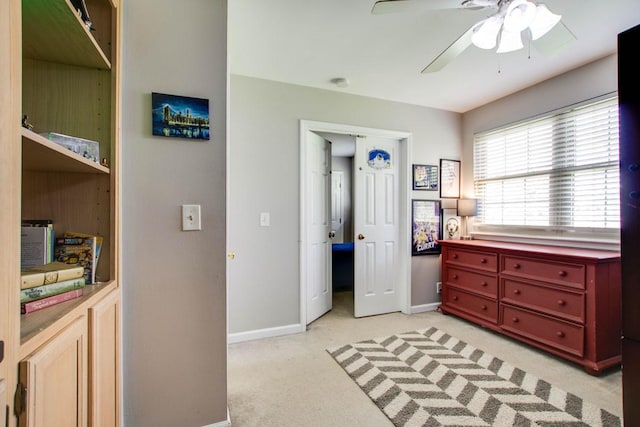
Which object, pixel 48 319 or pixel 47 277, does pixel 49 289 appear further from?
pixel 48 319

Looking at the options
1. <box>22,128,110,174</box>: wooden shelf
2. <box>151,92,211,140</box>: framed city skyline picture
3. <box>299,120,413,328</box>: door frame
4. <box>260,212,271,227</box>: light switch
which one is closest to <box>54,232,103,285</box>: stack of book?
<box>22,128,110,174</box>: wooden shelf

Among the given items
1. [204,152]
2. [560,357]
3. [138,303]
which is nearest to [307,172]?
[204,152]

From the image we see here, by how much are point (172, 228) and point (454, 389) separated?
6.44 feet

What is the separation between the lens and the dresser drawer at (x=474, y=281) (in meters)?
2.71

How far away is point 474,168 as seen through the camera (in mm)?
3443

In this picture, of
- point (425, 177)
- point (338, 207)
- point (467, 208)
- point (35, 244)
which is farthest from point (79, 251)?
point (338, 207)

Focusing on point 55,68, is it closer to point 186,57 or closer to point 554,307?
point 186,57

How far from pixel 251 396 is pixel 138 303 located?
3.16ft

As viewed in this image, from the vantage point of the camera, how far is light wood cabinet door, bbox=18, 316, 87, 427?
636 millimetres

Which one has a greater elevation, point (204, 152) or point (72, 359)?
point (204, 152)

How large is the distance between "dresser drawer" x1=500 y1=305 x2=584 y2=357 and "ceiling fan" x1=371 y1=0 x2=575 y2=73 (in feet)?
6.33

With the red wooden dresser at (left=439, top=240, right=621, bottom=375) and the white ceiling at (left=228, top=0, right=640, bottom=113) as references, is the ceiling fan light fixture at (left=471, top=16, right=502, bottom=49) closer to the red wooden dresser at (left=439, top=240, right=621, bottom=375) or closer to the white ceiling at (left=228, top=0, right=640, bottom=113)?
the white ceiling at (left=228, top=0, right=640, bottom=113)

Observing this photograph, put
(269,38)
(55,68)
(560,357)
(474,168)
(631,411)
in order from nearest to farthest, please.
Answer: (631,411) → (55,68) → (269,38) → (560,357) → (474,168)

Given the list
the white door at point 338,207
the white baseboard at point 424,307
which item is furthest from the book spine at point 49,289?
the white door at point 338,207
